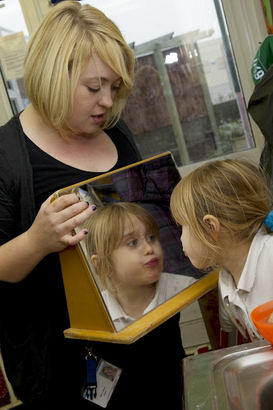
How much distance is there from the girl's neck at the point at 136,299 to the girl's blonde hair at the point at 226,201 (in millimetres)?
189

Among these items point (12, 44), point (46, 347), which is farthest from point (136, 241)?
point (12, 44)

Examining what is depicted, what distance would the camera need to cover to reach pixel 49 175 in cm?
127

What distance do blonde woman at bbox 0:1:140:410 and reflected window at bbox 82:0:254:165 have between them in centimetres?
125

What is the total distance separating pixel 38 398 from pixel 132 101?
1.72 metres

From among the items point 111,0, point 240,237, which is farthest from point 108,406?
point 111,0

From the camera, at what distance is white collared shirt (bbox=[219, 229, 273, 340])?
122 centimetres

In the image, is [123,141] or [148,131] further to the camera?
[148,131]

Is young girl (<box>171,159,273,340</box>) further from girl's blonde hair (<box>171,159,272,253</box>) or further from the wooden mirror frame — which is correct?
the wooden mirror frame

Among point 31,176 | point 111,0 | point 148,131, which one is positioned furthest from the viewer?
point 148,131

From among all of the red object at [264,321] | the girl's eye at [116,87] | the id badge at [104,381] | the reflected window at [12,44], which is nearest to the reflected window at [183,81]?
the reflected window at [12,44]

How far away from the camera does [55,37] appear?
1225mm

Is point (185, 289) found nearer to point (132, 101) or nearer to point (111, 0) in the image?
point (132, 101)

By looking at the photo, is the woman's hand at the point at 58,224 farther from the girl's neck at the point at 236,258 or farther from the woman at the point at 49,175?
the girl's neck at the point at 236,258

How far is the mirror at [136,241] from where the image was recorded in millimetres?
1187
